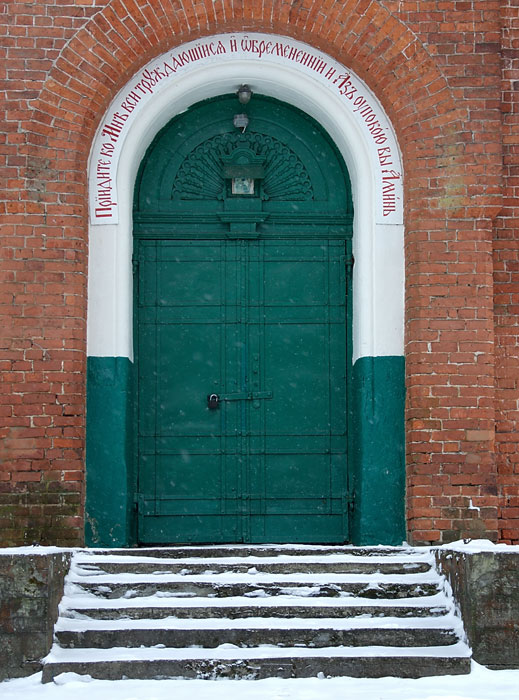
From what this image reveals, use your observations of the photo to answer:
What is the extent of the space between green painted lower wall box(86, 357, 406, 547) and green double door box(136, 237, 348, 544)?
0.27 metres

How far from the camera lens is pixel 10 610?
559 cm

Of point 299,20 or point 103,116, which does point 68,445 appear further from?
point 299,20

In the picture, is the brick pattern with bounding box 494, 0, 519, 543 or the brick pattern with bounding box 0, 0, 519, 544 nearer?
the brick pattern with bounding box 0, 0, 519, 544

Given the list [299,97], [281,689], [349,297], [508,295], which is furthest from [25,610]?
[299,97]

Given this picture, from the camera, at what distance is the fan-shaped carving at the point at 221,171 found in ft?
26.3

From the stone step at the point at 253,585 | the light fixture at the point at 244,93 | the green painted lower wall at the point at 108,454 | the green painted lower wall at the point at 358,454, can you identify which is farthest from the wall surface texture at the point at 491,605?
the light fixture at the point at 244,93

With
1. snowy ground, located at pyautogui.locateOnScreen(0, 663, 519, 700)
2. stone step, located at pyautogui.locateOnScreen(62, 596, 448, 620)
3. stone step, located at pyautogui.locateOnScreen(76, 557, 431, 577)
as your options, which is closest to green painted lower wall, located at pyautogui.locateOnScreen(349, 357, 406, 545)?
stone step, located at pyautogui.locateOnScreen(76, 557, 431, 577)

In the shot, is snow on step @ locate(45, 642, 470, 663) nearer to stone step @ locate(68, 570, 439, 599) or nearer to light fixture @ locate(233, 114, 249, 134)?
stone step @ locate(68, 570, 439, 599)

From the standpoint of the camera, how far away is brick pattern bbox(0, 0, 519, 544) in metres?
7.15

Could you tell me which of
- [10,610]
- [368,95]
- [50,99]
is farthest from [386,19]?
[10,610]

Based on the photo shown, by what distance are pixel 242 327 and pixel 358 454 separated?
1366 mm

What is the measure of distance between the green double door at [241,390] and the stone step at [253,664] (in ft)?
7.04

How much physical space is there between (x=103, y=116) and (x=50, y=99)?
47 centimetres

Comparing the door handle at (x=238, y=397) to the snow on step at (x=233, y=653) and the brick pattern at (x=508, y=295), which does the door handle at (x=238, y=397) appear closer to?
the brick pattern at (x=508, y=295)
